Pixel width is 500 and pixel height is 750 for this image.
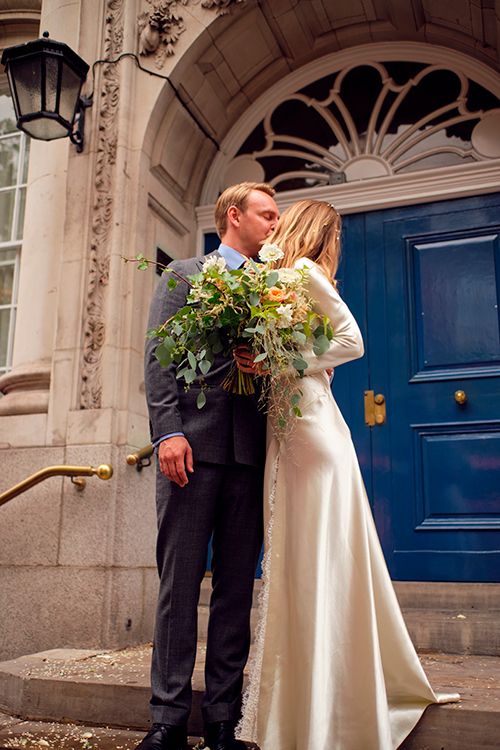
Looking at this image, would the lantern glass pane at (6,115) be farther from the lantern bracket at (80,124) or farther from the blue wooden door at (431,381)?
the blue wooden door at (431,381)

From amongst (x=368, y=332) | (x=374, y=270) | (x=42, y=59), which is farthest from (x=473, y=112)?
(x=42, y=59)

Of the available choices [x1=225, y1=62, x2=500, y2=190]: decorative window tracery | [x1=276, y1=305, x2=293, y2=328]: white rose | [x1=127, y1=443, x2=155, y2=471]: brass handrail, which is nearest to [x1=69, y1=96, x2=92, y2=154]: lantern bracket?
[x1=225, y1=62, x2=500, y2=190]: decorative window tracery

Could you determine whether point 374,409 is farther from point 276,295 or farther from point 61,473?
point 276,295

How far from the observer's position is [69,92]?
5398 millimetres

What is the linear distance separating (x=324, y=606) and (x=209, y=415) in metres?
0.83

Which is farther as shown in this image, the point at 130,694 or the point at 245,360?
the point at 130,694

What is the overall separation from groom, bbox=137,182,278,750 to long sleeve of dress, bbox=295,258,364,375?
0.32m

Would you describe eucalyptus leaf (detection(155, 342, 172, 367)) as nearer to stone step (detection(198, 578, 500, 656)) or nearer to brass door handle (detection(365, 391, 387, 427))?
stone step (detection(198, 578, 500, 656))

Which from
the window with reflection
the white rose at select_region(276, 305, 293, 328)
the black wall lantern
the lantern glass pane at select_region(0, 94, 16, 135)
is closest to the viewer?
the white rose at select_region(276, 305, 293, 328)

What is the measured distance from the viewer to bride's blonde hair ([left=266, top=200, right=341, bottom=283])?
3166 mm

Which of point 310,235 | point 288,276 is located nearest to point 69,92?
point 310,235

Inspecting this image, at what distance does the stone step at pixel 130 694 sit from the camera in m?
2.96

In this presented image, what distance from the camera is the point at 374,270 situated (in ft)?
18.6

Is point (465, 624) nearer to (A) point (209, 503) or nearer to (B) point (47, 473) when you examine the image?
(A) point (209, 503)
